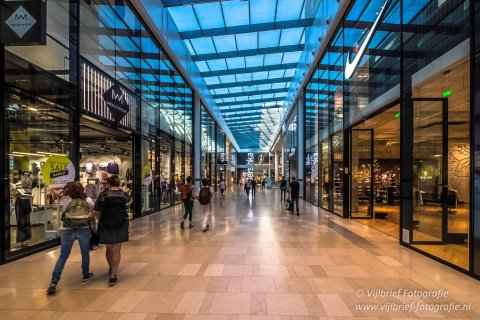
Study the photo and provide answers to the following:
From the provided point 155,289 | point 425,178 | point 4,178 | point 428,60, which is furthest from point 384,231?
point 4,178

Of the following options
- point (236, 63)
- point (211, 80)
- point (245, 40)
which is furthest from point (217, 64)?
point (245, 40)

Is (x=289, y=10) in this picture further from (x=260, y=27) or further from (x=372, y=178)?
(x=372, y=178)

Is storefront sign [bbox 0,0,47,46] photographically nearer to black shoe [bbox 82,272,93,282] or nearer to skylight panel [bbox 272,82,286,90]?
black shoe [bbox 82,272,93,282]

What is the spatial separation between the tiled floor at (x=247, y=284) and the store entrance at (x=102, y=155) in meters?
3.09

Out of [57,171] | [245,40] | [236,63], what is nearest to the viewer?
[57,171]

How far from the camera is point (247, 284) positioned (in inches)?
182

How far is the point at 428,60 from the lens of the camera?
6.44 m

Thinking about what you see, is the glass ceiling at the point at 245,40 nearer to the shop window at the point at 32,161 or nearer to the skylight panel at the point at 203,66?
the skylight panel at the point at 203,66

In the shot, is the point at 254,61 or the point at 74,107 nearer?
the point at 74,107

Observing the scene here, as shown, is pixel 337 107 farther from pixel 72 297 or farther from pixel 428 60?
pixel 72 297

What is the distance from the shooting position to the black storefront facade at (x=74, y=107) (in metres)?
6.27

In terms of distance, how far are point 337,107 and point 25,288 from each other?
1179cm

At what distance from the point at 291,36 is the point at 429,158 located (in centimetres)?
1227

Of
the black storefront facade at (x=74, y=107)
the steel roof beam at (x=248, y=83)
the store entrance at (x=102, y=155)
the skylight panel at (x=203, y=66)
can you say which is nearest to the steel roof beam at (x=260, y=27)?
the black storefront facade at (x=74, y=107)
